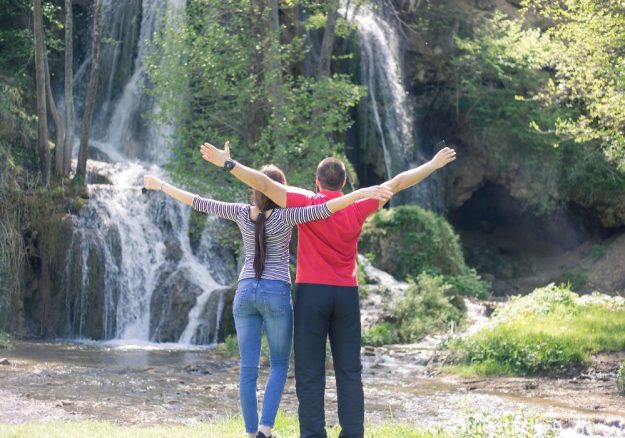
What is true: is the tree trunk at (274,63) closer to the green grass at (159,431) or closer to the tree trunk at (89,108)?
the tree trunk at (89,108)

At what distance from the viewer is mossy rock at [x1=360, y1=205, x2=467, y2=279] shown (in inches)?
925

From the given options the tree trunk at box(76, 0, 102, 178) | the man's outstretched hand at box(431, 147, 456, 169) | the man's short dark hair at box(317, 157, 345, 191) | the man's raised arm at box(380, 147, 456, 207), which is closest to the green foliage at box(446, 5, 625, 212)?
the tree trunk at box(76, 0, 102, 178)

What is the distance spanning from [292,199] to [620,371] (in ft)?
24.9

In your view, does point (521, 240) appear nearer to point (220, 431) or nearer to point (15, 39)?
point (15, 39)

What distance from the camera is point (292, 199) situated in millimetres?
6848

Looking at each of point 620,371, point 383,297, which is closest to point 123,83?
point 383,297

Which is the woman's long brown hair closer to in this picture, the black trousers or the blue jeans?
the blue jeans

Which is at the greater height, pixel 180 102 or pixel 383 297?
pixel 180 102

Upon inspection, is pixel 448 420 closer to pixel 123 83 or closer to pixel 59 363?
pixel 59 363

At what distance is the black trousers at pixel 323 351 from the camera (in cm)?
664

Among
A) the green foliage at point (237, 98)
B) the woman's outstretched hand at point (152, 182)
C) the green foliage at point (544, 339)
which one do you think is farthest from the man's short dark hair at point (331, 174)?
the green foliage at point (237, 98)

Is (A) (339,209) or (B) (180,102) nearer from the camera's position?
(A) (339,209)

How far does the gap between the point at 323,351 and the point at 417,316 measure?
11.4m

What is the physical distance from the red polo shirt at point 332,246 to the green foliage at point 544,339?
26.7ft
